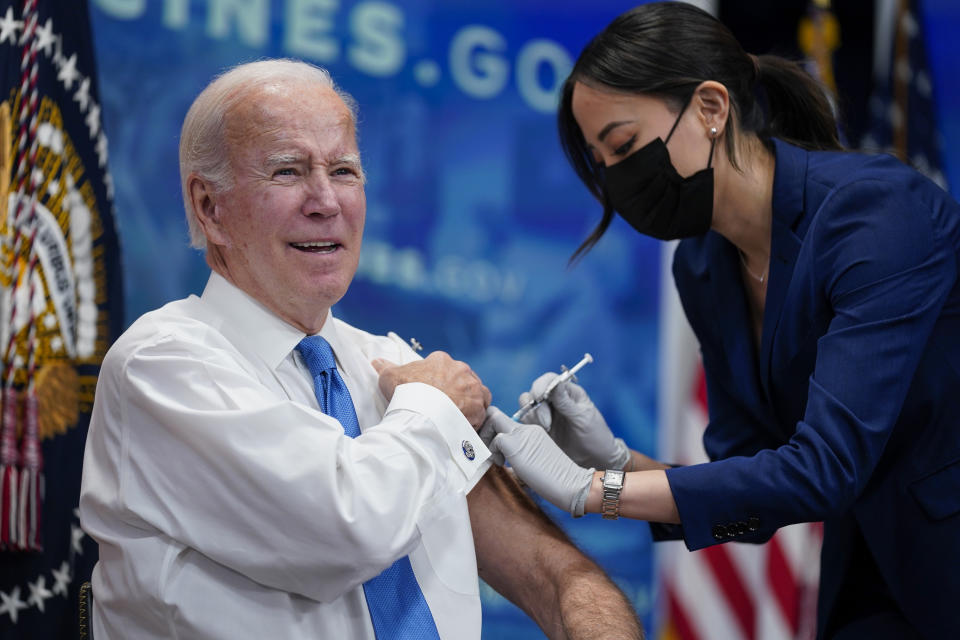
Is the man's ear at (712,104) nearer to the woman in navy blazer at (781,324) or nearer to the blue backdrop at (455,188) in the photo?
the woman in navy blazer at (781,324)

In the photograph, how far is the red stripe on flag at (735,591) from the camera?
173 inches

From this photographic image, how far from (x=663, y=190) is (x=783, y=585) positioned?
237cm

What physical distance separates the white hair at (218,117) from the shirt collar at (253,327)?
0.19 meters

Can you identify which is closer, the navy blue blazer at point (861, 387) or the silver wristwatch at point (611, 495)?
the navy blue blazer at point (861, 387)

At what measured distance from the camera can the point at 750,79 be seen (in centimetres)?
244

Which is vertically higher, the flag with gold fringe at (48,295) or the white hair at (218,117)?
the white hair at (218,117)

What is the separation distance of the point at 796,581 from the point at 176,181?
2.86 m

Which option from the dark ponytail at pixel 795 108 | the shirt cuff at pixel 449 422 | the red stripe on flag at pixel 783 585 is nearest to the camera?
the shirt cuff at pixel 449 422

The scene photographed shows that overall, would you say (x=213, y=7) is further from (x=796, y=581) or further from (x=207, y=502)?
(x=796, y=581)

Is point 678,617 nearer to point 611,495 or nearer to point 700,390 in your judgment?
point 700,390

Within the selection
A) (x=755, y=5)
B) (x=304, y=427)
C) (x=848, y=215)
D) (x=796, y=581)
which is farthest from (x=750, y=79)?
(x=755, y=5)

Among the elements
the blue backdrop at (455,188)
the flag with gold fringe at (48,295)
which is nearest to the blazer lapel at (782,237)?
the flag with gold fringe at (48,295)

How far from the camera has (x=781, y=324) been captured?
2.22m

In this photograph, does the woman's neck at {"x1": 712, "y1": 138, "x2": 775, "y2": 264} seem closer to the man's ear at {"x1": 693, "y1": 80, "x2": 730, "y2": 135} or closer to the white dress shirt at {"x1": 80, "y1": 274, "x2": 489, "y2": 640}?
the man's ear at {"x1": 693, "y1": 80, "x2": 730, "y2": 135}
